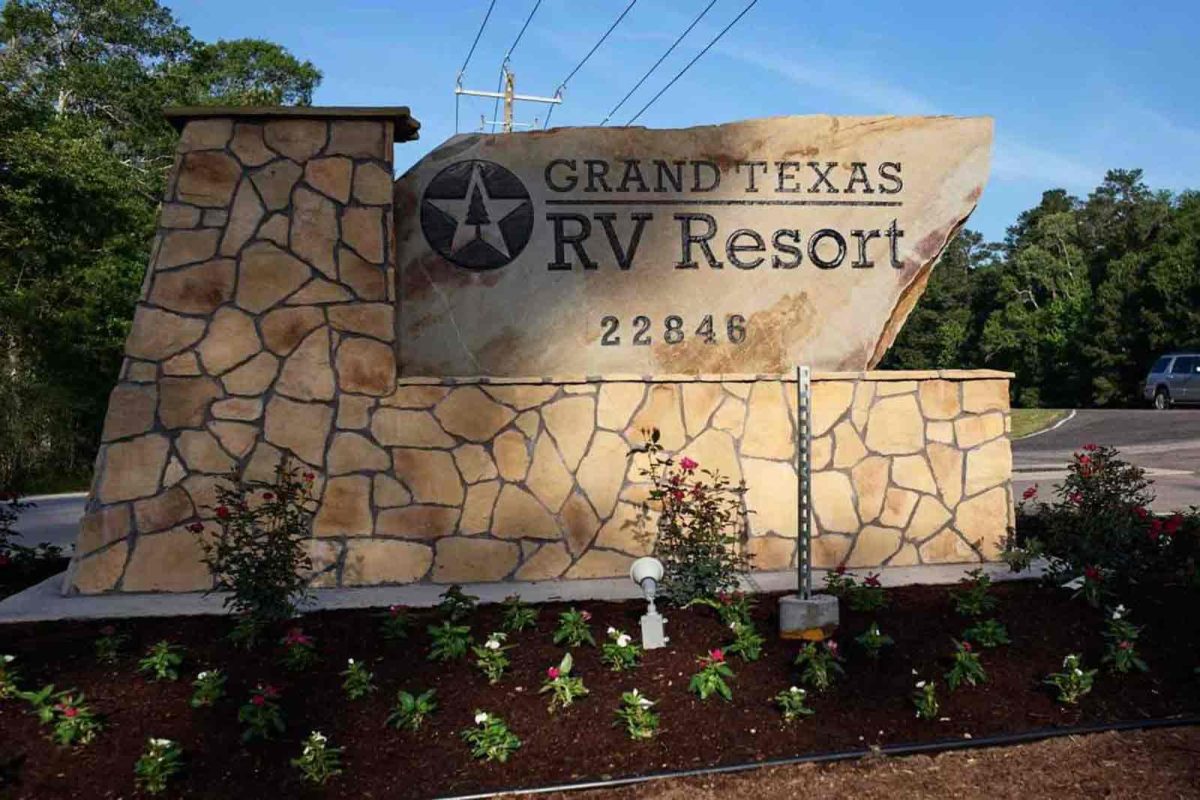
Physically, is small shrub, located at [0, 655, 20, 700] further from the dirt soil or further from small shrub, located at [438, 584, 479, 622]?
small shrub, located at [438, 584, 479, 622]

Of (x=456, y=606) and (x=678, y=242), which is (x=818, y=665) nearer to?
(x=456, y=606)

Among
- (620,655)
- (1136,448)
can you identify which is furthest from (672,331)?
(1136,448)

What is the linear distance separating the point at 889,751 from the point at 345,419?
408cm

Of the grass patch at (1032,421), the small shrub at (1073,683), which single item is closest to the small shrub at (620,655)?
the small shrub at (1073,683)

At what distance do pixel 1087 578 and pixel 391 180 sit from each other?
186 inches

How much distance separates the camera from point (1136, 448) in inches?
787

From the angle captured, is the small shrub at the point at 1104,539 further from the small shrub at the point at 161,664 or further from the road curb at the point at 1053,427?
the road curb at the point at 1053,427

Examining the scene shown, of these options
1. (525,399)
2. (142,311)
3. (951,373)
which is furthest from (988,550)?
(142,311)

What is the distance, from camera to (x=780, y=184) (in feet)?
25.4

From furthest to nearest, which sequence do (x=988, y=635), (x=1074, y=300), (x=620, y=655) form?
(x=1074, y=300)
(x=988, y=635)
(x=620, y=655)

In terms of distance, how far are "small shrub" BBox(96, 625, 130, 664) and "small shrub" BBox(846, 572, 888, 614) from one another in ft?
11.9

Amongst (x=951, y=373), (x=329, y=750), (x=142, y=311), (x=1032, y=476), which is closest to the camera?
(x=329, y=750)

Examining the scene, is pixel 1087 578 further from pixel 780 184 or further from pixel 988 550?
pixel 780 184

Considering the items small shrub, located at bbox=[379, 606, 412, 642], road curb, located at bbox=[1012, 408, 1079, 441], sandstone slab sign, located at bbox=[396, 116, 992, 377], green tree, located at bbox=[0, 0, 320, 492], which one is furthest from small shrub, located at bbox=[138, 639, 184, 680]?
road curb, located at bbox=[1012, 408, 1079, 441]
